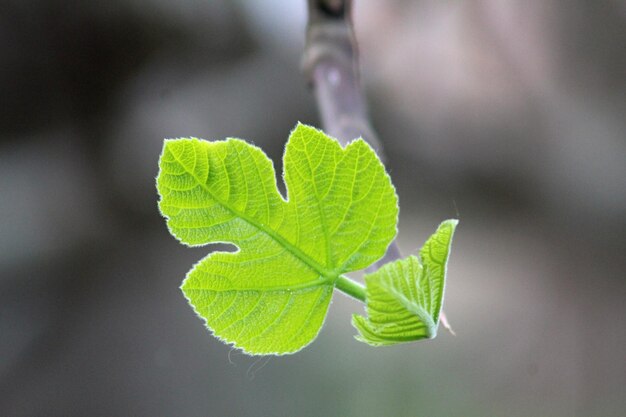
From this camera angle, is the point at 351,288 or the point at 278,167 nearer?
the point at 351,288

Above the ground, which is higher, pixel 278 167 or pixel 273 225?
pixel 278 167

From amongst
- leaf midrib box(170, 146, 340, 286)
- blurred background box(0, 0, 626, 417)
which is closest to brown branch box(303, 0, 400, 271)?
leaf midrib box(170, 146, 340, 286)

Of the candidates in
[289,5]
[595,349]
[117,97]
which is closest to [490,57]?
[289,5]

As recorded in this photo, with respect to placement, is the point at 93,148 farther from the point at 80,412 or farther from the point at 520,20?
the point at 520,20

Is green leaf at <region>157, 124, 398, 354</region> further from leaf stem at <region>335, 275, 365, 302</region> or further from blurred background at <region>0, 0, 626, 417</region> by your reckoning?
blurred background at <region>0, 0, 626, 417</region>

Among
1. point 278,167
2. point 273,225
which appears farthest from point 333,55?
point 278,167

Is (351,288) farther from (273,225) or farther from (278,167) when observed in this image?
(278,167)


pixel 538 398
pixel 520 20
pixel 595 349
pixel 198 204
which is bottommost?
pixel 198 204
